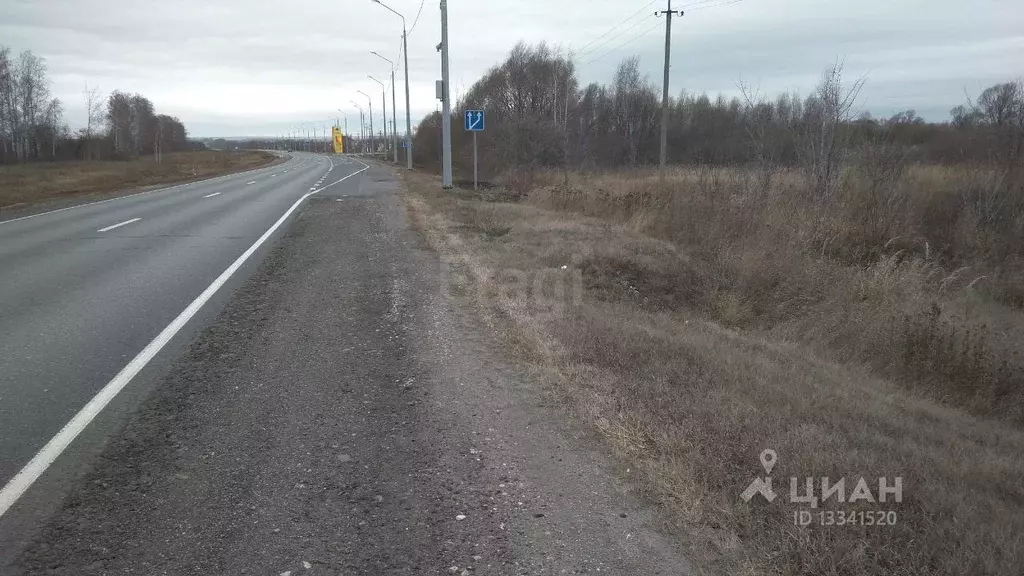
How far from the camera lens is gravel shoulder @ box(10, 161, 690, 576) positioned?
3.02m

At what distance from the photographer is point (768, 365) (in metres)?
6.10

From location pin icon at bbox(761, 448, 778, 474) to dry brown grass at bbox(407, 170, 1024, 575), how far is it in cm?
4

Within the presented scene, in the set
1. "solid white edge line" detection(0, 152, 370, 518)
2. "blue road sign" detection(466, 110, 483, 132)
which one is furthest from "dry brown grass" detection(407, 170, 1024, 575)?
"blue road sign" detection(466, 110, 483, 132)

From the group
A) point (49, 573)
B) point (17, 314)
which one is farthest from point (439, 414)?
point (17, 314)

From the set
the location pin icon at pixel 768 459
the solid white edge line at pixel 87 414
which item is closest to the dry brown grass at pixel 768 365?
the location pin icon at pixel 768 459

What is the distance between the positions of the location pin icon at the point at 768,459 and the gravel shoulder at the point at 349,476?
790mm

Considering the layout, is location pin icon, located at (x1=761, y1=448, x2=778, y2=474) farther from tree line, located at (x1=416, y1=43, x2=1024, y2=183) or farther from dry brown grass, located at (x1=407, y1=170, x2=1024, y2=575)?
tree line, located at (x1=416, y1=43, x2=1024, y2=183)

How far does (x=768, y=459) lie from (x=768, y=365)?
2.54m

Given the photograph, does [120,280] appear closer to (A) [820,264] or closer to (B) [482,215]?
(B) [482,215]

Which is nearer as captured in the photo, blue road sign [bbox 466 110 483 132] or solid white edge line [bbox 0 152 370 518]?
solid white edge line [bbox 0 152 370 518]

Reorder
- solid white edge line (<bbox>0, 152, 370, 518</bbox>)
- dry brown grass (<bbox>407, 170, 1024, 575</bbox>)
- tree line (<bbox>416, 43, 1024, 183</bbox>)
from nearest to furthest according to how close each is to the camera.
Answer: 1. dry brown grass (<bbox>407, 170, 1024, 575</bbox>)
2. solid white edge line (<bbox>0, 152, 370, 518</bbox>)
3. tree line (<bbox>416, 43, 1024, 183</bbox>)

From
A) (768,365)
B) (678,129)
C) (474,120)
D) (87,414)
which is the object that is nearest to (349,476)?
(87,414)

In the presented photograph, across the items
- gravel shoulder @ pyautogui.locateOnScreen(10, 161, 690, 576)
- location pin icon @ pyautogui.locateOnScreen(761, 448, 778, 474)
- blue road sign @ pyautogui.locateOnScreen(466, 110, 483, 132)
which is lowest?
gravel shoulder @ pyautogui.locateOnScreen(10, 161, 690, 576)

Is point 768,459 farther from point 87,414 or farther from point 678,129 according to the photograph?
point 678,129
